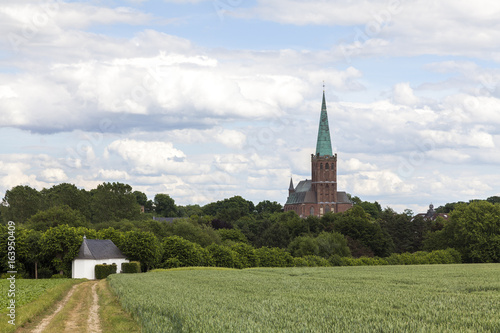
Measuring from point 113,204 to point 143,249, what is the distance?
79.8 metres

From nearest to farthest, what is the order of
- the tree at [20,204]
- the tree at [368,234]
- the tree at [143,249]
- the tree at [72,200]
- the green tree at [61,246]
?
the green tree at [61,246], the tree at [143,249], the tree at [368,234], the tree at [20,204], the tree at [72,200]

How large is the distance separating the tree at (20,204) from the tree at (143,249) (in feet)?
242

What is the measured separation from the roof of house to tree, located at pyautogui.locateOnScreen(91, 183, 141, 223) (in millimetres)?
73967

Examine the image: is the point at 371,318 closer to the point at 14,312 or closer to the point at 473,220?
the point at 14,312

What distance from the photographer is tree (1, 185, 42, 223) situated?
15300 cm

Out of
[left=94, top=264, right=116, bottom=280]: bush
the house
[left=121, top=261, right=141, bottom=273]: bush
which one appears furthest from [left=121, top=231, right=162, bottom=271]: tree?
[left=94, top=264, right=116, bottom=280]: bush

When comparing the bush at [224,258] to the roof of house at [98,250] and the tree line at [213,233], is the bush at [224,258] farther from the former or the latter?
the roof of house at [98,250]

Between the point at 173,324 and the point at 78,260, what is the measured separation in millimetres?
67643

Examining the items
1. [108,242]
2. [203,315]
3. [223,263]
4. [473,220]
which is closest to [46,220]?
[108,242]

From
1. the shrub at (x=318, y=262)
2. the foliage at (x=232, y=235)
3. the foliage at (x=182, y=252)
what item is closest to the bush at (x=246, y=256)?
the foliage at (x=182, y=252)

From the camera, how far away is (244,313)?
77.9ft

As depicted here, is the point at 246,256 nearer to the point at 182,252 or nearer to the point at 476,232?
the point at 182,252

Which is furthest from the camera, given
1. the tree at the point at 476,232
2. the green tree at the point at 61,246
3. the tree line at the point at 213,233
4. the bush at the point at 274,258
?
the tree at the point at 476,232

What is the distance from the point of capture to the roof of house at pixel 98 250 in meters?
84.8
